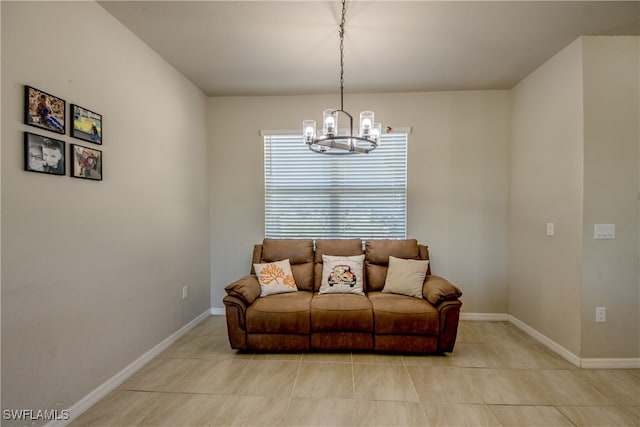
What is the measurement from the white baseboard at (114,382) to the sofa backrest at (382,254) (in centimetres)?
214

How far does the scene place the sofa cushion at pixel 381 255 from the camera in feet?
11.1

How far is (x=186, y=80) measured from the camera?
11.0 feet

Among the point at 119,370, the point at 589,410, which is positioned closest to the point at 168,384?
the point at 119,370

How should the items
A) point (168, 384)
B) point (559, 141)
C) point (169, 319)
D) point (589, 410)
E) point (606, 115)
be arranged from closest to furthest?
point (589, 410) < point (168, 384) < point (606, 115) < point (559, 141) < point (169, 319)

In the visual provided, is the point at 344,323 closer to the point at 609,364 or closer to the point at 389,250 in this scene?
the point at 389,250

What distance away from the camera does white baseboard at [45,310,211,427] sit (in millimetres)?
1893

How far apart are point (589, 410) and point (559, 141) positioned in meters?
2.20

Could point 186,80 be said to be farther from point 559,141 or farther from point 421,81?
point 559,141

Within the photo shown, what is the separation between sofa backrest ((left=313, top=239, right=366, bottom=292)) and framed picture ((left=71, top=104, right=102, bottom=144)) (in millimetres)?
2330

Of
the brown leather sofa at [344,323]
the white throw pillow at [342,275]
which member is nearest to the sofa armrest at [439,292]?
the brown leather sofa at [344,323]

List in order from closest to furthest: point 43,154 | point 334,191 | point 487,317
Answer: point 43,154 → point 487,317 → point 334,191

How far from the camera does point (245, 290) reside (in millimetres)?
2871

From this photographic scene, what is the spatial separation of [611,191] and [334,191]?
264 cm

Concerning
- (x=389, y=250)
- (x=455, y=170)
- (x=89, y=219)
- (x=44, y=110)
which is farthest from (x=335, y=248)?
(x=44, y=110)
